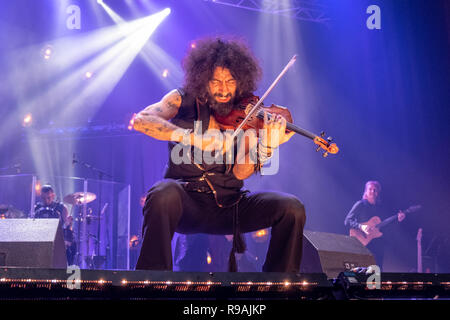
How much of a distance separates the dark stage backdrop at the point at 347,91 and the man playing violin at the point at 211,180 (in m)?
6.65

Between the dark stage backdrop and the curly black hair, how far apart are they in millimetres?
6328

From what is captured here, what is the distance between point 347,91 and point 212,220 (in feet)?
26.8

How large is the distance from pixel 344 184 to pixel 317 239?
6.96m

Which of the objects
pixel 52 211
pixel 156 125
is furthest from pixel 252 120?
pixel 52 211

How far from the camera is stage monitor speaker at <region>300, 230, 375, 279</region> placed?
3.81 metres

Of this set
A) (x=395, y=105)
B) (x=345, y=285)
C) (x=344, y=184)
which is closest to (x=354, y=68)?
(x=395, y=105)

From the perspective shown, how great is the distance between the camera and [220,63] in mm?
3637

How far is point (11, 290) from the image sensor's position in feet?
6.20

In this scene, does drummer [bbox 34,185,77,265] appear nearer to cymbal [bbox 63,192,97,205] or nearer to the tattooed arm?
cymbal [bbox 63,192,97,205]

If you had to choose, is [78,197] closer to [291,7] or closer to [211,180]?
[291,7]

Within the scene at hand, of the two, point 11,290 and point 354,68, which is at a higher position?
point 354,68

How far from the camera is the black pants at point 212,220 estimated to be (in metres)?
2.73

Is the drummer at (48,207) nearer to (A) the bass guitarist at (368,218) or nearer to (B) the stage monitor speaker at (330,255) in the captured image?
(A) the bass guitarist at (368,218)
